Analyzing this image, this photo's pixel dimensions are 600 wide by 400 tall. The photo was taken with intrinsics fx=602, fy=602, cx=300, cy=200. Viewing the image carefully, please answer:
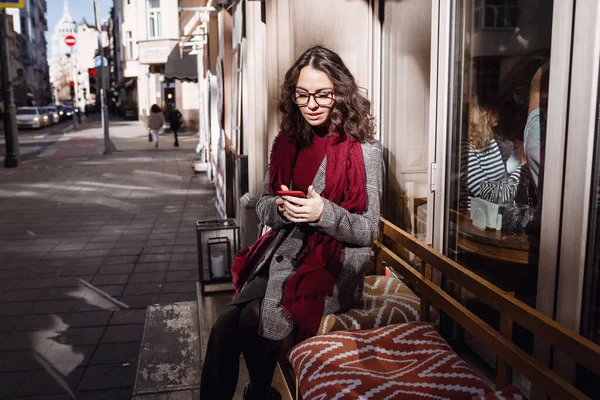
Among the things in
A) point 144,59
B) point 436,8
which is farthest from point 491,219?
point 144,59

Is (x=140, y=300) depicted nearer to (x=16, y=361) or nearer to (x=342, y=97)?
(x=16, y=361)

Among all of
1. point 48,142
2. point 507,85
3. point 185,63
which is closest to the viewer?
point 507,85

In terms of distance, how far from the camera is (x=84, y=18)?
453 feet

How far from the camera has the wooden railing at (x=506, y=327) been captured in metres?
1.70

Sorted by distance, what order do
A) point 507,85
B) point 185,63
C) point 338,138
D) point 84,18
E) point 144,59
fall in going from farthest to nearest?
point 84,18
point 144,59
point 185,63
point 507,85
point 338,138

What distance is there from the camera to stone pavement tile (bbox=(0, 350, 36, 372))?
3941 mm

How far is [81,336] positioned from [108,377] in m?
0.80

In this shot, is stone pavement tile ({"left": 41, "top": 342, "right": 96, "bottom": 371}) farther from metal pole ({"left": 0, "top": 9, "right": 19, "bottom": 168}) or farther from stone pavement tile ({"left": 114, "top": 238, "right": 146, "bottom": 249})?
metal pole ({"left": 0, "top": 9, "right": 19, "bottom": 168})

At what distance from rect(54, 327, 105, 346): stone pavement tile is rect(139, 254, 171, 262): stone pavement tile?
1991 mm

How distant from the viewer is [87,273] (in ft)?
20.1

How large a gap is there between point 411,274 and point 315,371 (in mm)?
878

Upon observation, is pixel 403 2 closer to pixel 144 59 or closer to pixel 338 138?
pixel 338 138

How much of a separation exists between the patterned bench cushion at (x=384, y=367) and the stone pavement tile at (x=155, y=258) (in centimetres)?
441

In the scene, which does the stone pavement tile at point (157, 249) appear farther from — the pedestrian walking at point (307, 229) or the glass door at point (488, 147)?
the glass door at point (488, 147)
